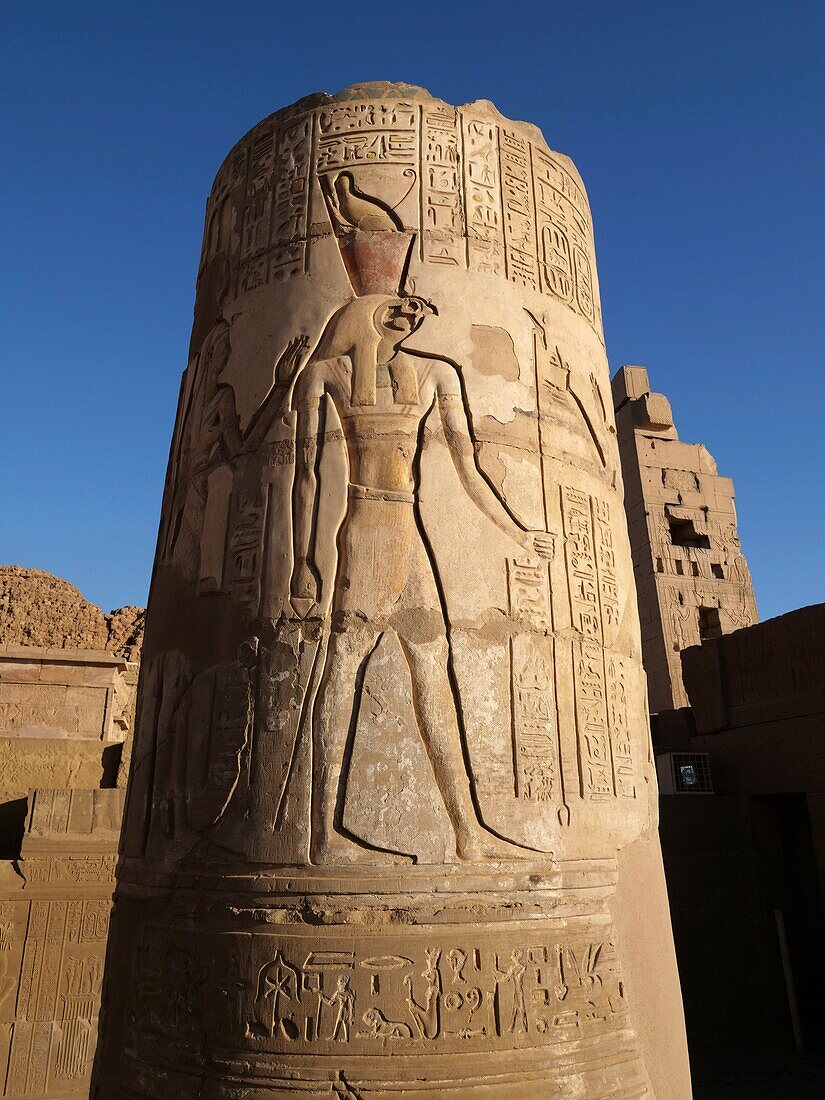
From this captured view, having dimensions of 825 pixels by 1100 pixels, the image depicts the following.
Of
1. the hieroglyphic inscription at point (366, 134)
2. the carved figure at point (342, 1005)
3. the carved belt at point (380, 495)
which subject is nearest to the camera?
the carved figure at point (342, 1005)

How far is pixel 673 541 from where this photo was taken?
16391mm

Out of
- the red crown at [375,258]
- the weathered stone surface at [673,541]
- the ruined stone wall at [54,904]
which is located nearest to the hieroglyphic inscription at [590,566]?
the red crown at [375,258]

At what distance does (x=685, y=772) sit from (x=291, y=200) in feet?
24.4

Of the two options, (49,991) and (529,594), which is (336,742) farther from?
(49,991)

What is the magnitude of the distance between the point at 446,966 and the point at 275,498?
67.3 inches

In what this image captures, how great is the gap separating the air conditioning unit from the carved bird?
7.21m

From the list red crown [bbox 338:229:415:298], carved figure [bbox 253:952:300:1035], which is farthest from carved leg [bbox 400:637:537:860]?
red crown [bbox 338:229:415:298]

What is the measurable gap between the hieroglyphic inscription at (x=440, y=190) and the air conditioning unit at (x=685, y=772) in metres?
7.07

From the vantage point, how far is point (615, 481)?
390cm

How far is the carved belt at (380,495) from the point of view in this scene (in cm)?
311

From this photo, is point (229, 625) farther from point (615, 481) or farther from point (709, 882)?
point (709, 882)

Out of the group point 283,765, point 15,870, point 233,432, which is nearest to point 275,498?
point 233,432

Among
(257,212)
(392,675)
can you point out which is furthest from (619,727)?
(257,212)

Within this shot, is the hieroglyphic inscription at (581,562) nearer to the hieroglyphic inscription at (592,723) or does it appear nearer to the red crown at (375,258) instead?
the hieroglyphic inscription at (592,723)
